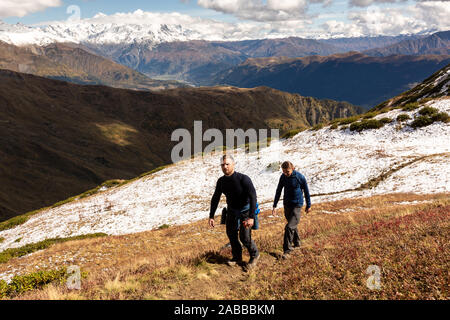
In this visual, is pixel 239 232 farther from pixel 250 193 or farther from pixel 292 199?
pixel 292 199

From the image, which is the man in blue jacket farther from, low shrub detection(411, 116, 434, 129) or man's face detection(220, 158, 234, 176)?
low shrub detection(411, 116, 434, 129)

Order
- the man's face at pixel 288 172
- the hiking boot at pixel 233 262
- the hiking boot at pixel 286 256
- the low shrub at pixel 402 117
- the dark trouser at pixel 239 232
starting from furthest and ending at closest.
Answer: the low shrub at pixel 402 117, the man's face at pixel 288 172, the hiking boot at pixel 286 256, the hiking boot at pixel 233 262, the dark trouser at pixel 239 232

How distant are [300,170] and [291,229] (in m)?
21.1

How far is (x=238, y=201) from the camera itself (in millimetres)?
8336

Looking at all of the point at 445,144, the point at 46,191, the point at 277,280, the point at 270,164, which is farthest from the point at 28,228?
the point at 46,191

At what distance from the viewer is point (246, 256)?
9.77m

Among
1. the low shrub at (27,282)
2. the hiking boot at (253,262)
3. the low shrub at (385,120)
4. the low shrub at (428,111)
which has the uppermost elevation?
the low shrub at (428,111)

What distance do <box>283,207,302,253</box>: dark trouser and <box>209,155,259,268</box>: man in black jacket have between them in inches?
56.3

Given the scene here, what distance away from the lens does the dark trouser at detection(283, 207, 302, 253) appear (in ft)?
31.8

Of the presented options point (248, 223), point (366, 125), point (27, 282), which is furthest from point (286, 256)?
point (366, 125)

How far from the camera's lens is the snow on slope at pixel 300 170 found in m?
23.4

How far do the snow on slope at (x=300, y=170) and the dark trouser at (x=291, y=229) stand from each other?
1413 cm

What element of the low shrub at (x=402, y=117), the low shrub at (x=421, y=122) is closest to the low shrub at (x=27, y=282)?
the low shrub at (x=421, y=122)

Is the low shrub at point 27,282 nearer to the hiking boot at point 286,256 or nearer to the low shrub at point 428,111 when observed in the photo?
the hiking boot at point 286,256
